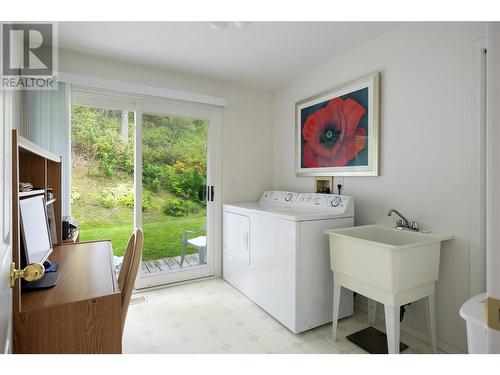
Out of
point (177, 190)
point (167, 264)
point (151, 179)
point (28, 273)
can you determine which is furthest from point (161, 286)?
point (28, 273)

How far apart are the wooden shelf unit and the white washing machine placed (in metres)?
1.61

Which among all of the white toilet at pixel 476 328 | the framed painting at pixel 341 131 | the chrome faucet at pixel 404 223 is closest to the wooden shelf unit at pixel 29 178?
the white toilet at pixel 476 328

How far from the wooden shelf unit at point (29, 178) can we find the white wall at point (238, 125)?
48.4 inches

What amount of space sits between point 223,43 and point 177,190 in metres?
1.64

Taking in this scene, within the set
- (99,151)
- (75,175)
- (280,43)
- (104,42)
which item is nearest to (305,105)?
(280,43)

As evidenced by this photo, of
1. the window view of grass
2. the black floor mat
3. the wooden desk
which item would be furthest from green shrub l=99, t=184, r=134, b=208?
the black floor mat

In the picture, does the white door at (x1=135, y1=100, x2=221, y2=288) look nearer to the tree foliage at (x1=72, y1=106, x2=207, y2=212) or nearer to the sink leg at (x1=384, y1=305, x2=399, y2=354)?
the tree foliage at (x1=72, y1=106, x2=207, y2=212)

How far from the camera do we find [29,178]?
1.82 meters

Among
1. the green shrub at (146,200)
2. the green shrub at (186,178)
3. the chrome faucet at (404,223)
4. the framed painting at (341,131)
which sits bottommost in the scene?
the chrome faucet at (404,223)

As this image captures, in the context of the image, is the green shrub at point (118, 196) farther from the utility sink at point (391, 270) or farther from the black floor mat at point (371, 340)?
the black floor mat at point (371, 340)

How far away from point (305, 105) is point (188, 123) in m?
1.38

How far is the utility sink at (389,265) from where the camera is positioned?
5.24 feet
